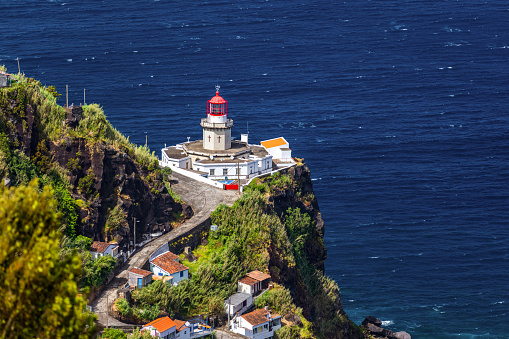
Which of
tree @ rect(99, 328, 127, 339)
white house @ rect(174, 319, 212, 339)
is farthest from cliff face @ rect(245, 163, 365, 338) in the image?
tree @ rect(99, 328, 127, 339)

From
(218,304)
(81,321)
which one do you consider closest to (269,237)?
(218,304)

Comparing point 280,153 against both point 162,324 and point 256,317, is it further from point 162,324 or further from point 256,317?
point 162,324

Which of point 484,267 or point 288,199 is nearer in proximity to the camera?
point 288,199

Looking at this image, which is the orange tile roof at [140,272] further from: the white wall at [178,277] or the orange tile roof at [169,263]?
the white wall at [178,277]

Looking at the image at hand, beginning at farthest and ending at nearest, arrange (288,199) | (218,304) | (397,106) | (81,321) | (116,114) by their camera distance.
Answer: (397,106), (116,114), (288,199), (218,304), (81,321)

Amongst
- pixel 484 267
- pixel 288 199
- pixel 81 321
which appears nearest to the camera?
pixel 81 321

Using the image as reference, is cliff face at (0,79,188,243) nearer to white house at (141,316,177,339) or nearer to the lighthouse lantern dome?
white house at (141,316,177,339)

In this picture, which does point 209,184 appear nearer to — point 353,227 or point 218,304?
point 218,304
